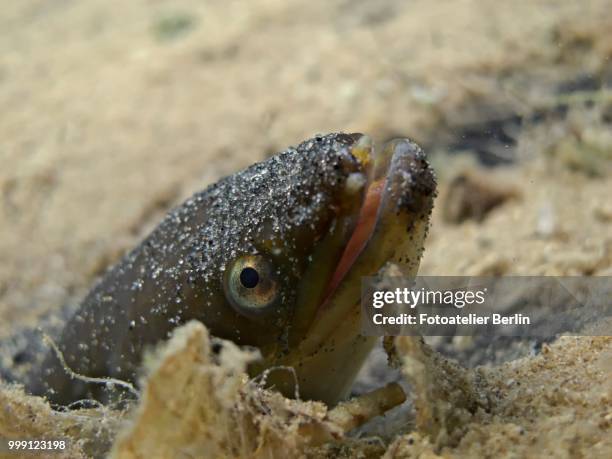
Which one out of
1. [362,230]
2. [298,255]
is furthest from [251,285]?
[362,230]

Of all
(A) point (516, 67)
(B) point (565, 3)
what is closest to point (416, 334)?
(A) point (516, 67)

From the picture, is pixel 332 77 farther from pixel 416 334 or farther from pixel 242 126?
pixel 416 334

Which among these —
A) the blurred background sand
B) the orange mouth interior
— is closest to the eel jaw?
the orange mouth interior

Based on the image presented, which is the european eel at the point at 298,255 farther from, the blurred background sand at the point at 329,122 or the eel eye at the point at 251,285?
the blurred background sand at the point at 329,122

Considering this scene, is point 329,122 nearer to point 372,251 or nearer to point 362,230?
point 362,230

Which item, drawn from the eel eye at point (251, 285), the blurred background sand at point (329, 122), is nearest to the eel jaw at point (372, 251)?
the eel eye at point (251, 285)

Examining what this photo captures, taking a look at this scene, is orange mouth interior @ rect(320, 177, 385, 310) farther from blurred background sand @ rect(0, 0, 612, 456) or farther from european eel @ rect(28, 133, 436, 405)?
blurred background sand @ rect(0, 0, 612, 456)
